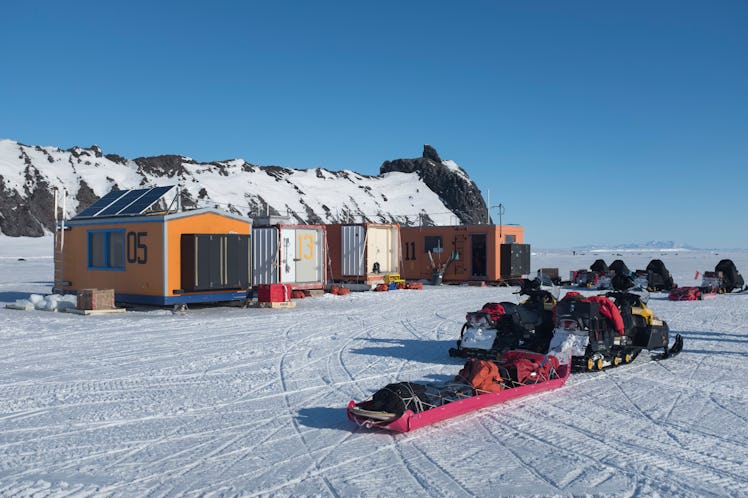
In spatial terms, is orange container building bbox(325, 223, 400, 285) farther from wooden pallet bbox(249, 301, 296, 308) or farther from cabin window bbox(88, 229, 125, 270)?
cabin window bbox(88, 229, 125, 270)

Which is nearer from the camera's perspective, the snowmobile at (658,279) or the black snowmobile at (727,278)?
the black snowmobile at (727,278)

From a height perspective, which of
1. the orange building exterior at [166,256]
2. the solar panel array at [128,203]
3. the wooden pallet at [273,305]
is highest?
the solar panel array at [128,203]

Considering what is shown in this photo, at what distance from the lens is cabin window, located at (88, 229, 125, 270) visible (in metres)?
17.9

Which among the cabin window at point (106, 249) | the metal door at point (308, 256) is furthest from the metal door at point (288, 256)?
the cabin window at point (106, 249)

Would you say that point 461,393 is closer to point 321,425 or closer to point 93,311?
point 321,425

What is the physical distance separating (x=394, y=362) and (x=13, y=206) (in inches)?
2549

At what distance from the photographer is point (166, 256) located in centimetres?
1652

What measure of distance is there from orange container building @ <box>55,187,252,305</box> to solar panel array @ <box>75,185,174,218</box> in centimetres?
3

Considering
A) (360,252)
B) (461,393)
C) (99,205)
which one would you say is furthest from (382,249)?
(461,393)

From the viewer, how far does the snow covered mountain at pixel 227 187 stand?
2675 inches

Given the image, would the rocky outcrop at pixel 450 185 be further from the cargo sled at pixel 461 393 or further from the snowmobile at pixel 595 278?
the cargo sled at pixel 461 393

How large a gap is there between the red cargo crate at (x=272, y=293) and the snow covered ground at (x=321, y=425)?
5.47 metres

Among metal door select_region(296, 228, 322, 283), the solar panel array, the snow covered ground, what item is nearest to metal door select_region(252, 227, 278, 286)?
metal door select_region(296, 228, 322, 283)

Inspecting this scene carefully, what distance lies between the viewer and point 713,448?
19.2 ft
